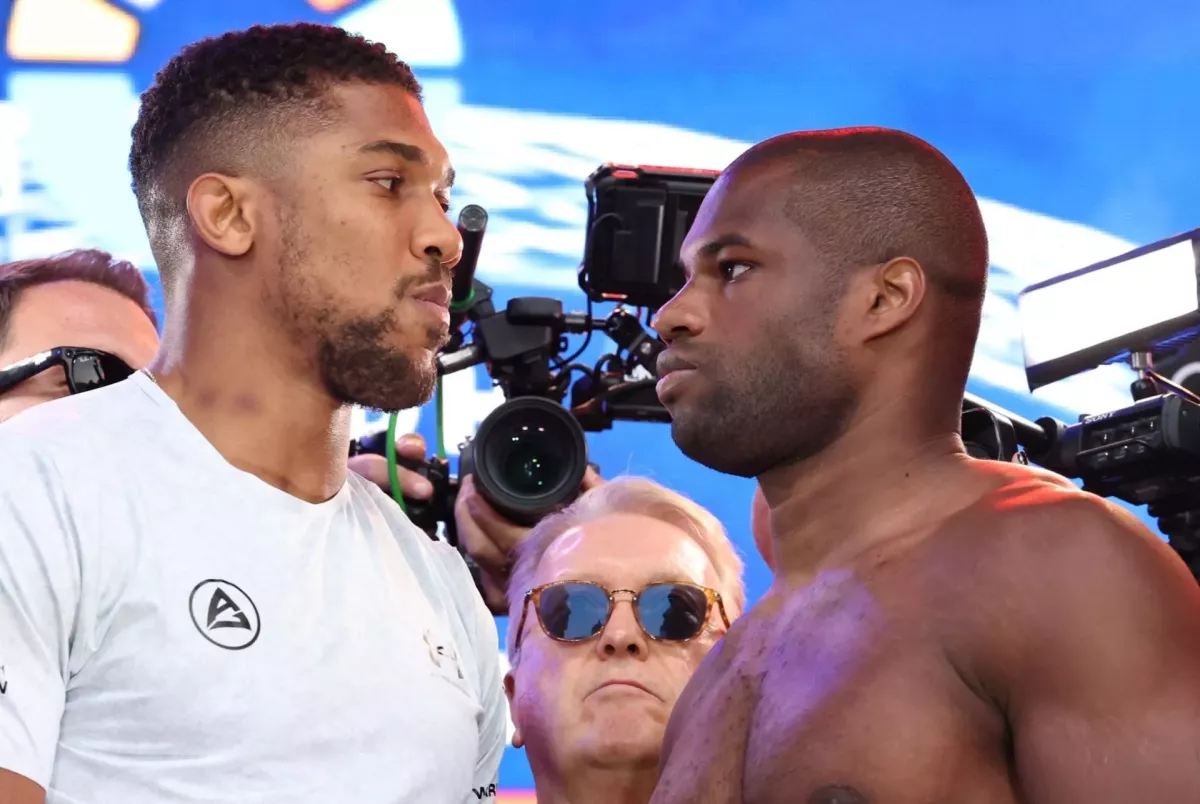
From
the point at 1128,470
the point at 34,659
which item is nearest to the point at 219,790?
the point at 34,659

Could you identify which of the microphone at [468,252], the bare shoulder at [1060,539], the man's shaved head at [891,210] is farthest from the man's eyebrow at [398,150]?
the bare shoulder at [1060,539]

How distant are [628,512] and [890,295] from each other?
1065 mm

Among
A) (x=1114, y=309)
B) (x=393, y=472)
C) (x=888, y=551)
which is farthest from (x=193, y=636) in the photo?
(x=1114, y=309)

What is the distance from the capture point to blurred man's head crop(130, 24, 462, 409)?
6.04ft

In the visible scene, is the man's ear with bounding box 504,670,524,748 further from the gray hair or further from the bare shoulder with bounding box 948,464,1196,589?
the bare shoulder with bounding box 948,464,1196,589

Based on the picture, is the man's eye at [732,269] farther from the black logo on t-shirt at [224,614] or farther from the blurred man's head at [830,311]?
the black logo on t-shirt at [224,614]

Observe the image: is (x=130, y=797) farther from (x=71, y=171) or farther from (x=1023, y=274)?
(x=1023, y=274)

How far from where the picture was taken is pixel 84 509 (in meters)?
1.62

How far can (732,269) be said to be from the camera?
1919 mm

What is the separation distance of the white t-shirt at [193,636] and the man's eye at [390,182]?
1.26 ft

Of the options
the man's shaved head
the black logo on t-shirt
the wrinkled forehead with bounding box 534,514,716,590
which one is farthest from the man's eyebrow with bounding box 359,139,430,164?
the wrinkled forehead with bounding box 534,514,716,590

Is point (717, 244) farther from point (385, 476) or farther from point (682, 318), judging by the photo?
point (385, 476)

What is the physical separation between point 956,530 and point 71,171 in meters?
2.87

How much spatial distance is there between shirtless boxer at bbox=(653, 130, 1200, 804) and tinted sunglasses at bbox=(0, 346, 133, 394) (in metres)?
0.88
